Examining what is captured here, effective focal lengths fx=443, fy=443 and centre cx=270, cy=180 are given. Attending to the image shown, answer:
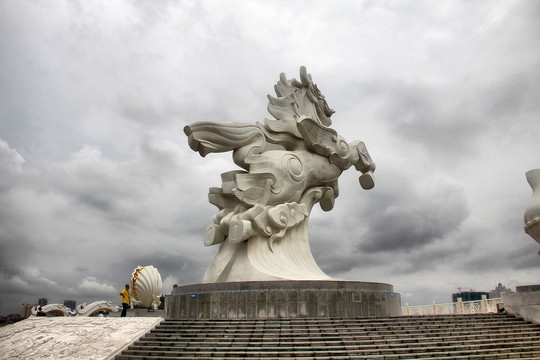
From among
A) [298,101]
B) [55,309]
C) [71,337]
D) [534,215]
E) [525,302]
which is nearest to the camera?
[534,215]

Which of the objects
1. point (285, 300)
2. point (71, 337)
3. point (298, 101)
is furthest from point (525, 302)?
point (71, 337)

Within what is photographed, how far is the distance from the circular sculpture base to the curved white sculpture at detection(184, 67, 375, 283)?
2.83 feet

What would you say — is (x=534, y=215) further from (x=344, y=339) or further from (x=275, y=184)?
(x=275, y=184)

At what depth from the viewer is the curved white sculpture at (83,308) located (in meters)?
17.9

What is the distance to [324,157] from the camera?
557 inches

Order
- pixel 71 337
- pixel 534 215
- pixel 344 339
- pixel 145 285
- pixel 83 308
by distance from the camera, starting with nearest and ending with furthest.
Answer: pixel 344 339, pixel 534 215, pixel 71 337, pixel 145 285, pixel 83 308

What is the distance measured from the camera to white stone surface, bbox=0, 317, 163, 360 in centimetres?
877

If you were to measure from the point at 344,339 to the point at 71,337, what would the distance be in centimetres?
580

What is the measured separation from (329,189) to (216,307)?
5.62 metres

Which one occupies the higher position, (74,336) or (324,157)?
(324,157)

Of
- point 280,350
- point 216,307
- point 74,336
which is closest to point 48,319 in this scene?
point 74,336

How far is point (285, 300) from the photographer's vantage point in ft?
34.2

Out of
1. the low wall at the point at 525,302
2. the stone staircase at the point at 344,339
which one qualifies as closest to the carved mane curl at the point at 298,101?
the stone staircase at the point at 344,339

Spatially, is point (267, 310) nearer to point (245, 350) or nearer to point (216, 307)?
point (216, 307)
